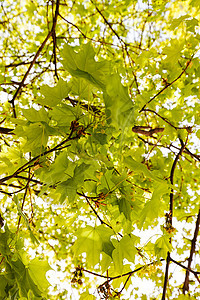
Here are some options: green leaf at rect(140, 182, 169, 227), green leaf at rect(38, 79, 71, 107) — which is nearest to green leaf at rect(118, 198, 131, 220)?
green leaf at rect(140, 182, 169, 227)

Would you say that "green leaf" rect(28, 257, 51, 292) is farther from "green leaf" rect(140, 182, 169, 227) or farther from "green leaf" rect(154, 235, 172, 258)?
"green leaf" rect(154, 235, 172, 258)

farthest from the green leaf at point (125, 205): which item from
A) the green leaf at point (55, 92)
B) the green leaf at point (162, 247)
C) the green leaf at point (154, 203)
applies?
the green leaf at point (55, 92)

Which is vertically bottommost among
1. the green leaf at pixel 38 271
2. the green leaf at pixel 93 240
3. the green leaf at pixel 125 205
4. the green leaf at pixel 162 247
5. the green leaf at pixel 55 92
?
the green leaf at pixel 38 271

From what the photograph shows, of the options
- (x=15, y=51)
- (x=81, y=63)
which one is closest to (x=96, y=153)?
(x=81, y=63)

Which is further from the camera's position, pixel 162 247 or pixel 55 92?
pixel 162 247

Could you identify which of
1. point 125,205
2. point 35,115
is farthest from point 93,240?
point 35,115

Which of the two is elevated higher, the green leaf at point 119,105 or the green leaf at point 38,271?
the green leaf at point 119,105

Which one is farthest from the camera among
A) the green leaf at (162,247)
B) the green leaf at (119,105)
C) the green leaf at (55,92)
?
the green leaf at (162,247)

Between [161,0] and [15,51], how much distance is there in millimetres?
2645

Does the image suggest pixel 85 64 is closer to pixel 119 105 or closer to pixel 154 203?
pixel 119 105

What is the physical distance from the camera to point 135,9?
2.93 m

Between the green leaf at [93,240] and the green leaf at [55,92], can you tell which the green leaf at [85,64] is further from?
the green leaf at [93,240]

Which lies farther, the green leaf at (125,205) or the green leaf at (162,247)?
the green leaf at (162,247)

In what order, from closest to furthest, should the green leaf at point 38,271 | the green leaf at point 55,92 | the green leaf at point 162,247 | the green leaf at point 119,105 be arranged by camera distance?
the green leaf at point 119,105 → the green leaf at point 55,92 → the green leaf at point 38,271 → the green leaf at point 162,247
